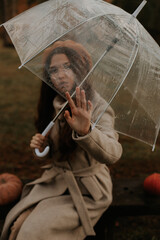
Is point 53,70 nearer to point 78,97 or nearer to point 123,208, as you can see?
point 78,97

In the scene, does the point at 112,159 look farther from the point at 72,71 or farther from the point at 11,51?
the point at 11,51

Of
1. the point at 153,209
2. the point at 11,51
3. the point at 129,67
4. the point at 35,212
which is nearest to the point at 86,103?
the point at 129,67

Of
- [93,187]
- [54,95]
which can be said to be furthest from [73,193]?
[54,95]

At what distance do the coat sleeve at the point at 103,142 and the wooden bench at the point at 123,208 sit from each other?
0.69 metres

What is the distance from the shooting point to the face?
2.04 metres

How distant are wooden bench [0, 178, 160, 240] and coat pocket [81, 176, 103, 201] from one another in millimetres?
293

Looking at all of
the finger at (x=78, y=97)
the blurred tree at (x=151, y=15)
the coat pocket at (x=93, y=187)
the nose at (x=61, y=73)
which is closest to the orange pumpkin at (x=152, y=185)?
the coat pocket at (x=93, y=187)

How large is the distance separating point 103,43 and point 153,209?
5.24ft

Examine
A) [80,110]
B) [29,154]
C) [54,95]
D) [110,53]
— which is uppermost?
[110,53]

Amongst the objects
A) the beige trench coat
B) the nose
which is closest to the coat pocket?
the beige trench coat

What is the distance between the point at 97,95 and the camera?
199cm

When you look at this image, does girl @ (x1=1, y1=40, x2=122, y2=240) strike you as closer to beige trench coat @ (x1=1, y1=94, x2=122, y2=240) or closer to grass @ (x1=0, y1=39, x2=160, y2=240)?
beige trench coat @ (x1=1, y1=94, x2=122, y2=240)

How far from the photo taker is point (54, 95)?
9.11 feet

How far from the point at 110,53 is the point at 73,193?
3.76 feet
